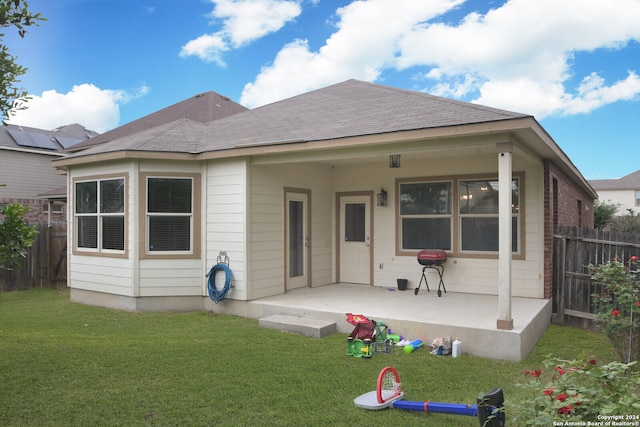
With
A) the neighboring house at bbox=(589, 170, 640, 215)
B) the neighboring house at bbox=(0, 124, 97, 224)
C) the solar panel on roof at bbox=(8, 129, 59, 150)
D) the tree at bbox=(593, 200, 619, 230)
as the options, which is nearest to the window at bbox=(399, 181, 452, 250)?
the neighboring house at bbox=(0, 124, 97, 224)

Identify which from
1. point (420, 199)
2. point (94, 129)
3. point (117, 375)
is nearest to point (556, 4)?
point (420, 199)

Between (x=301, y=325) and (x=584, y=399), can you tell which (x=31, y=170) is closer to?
(x=301, y=325)

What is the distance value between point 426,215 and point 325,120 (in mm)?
2590

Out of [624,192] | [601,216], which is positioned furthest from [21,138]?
[624,192]

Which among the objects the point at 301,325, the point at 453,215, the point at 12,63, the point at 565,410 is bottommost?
the point at 301,325

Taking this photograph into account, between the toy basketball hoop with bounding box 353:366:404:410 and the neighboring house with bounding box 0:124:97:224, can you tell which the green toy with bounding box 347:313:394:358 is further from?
the neighboring house with bounding box 0:124:97:224

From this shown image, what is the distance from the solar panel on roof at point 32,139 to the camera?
62.5 feet

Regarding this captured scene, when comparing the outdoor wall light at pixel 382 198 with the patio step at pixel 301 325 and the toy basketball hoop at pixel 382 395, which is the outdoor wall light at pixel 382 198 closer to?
the patio step at pixel 301 325

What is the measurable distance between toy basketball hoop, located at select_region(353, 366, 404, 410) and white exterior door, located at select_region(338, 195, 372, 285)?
5.10 m

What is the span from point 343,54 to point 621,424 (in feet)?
56.8

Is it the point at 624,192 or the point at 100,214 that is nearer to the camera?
the point at 100,214

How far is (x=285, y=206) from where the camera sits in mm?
8367

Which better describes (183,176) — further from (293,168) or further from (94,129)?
(94,129)

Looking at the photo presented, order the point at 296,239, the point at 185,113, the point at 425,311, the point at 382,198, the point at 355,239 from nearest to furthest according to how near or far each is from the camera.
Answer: the point at 425,311
the point at 296,239
the point at 382,198
the point at 355,239
the point at 185,113
